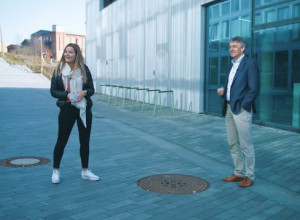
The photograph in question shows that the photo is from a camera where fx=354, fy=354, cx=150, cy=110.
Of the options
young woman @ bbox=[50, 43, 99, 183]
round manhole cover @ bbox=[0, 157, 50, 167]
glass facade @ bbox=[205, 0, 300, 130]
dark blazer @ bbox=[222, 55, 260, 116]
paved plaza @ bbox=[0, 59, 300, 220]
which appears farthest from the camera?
glass facade @ bbox=[205, 0, 300, 130]

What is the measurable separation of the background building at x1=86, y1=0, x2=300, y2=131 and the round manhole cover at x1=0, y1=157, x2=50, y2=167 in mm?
6225

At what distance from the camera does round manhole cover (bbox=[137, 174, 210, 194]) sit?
4.59m

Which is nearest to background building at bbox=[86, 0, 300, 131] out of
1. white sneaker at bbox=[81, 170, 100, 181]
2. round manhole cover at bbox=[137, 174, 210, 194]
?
round manhole cover at bbox=[137, 174, 210, 194]

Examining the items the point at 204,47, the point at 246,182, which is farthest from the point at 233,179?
the point at 204,47

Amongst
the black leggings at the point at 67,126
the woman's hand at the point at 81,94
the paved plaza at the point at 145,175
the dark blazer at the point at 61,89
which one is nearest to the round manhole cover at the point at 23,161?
the paved plaza at the point at 145,175

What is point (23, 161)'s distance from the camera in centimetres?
599

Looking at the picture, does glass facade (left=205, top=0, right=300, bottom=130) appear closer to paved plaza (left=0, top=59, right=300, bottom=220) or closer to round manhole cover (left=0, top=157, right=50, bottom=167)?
paved plaza (left=0, top=59, right=300, bottom=220)

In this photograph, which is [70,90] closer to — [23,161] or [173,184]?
[173,184]

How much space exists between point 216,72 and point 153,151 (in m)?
5.81

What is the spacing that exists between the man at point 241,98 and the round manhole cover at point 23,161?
3202 mm

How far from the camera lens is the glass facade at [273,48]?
29.1ft

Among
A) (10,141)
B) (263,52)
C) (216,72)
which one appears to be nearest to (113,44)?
(216,72)

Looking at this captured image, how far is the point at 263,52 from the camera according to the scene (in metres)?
9.79

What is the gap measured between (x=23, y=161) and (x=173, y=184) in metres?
2.72
